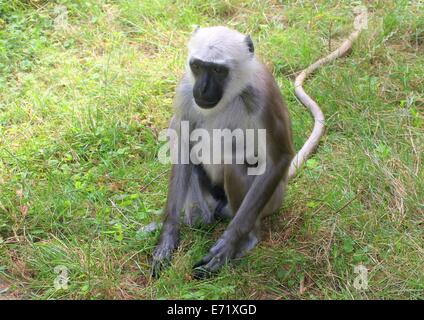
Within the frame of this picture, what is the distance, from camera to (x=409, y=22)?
7.96 meters

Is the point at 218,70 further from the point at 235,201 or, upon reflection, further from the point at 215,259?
the point at 215,259

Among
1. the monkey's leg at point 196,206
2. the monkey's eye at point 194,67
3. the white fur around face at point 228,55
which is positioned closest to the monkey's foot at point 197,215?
the monkey's leg at point 196,206

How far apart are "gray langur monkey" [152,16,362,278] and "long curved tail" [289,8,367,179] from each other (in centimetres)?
78

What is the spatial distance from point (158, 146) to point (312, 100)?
157 cm

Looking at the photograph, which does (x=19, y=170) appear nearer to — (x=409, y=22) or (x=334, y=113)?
(x=334, y=113)

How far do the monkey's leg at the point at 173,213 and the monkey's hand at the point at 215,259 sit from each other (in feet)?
0.85

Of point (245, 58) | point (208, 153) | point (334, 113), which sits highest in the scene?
point (245, 58)

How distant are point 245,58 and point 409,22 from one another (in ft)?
11.9

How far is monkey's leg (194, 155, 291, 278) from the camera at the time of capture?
16.4 ft

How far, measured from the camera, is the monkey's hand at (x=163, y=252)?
199 inches

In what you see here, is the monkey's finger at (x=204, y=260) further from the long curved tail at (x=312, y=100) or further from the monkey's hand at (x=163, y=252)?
the long curved tail at (x=312, y=100)

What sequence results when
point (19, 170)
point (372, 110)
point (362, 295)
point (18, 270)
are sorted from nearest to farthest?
point (362, 295) → point (18, 270) → point (19, 170) → point (372, 110)

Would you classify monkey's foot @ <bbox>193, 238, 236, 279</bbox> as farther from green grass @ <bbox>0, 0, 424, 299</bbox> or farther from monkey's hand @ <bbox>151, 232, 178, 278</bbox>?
monkey's hand @ <bbox>151, 232, 178, 278</bbox>

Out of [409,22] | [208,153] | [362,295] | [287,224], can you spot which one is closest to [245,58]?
[208,153]
